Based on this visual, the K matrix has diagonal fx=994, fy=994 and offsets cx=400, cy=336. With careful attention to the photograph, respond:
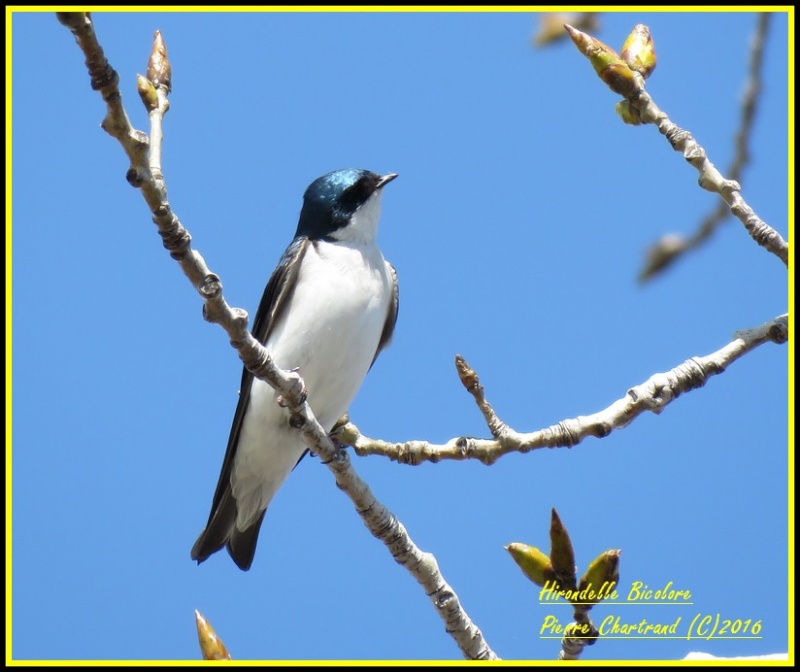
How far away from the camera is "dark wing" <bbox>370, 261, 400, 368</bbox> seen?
6.57 metres

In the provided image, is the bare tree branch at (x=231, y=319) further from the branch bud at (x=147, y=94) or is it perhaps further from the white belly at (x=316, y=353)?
the white belly at (x=316, y=353)

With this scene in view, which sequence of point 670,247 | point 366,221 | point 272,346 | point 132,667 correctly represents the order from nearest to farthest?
1. point 132,667
2. point 670,247
3. point 272,346
4. point 366,221

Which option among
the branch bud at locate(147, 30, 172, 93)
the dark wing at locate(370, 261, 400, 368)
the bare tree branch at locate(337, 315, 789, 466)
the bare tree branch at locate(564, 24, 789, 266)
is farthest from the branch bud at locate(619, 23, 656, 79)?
the dark wing at locate(370, 261, 400, 368)

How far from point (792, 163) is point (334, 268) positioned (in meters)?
2.74

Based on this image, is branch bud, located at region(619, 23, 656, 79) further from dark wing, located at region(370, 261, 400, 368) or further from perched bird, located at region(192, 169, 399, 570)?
dark wing, located at region(370, 261, 400, 368)

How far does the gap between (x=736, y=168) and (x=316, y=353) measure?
2571 mm

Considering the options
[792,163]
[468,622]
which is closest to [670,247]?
[792,163]

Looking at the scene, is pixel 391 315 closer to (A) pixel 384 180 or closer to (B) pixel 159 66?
(A) pixel 384 180

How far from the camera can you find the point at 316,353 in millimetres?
5883

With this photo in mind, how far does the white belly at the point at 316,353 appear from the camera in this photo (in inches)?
232

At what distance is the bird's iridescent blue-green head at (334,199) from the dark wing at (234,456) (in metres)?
0.34

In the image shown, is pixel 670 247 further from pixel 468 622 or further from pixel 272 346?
pixel 272 346

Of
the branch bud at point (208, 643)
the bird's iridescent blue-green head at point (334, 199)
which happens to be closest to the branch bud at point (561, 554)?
the branch bud at point (208, 643)

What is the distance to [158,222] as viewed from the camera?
10.9 ft
